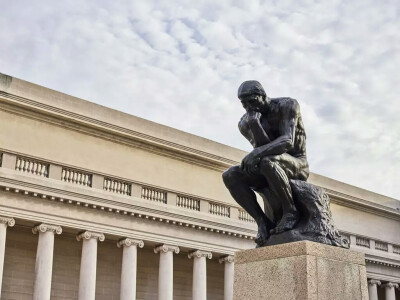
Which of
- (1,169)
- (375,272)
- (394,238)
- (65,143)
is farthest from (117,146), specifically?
(394,238)

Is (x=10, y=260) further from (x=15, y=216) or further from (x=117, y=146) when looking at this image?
(x=117, y=146)

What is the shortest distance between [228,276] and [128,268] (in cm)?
639

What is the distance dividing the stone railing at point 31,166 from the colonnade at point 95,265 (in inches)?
87.0

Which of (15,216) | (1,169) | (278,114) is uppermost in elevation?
(1,169)

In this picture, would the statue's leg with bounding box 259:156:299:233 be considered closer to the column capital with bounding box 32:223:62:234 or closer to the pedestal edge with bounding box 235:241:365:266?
the pedestal edge with bounding box 235:241:365:266

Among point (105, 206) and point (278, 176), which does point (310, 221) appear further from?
point (105, 206)

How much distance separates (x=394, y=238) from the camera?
48281 mm

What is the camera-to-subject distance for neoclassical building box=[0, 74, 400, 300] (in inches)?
983

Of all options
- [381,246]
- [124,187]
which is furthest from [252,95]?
[381,246]

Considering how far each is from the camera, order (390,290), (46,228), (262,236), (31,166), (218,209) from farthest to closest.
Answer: (390,290) → (218,209) → (31,166) → (46,228) → (262,236)

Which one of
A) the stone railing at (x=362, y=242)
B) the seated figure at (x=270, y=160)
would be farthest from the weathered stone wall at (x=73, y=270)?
the seated figure at (x=270, y=160)

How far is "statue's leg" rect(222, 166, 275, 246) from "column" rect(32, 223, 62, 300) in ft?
59.4

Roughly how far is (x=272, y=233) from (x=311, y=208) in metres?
0.58

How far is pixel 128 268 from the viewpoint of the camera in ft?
88.4
